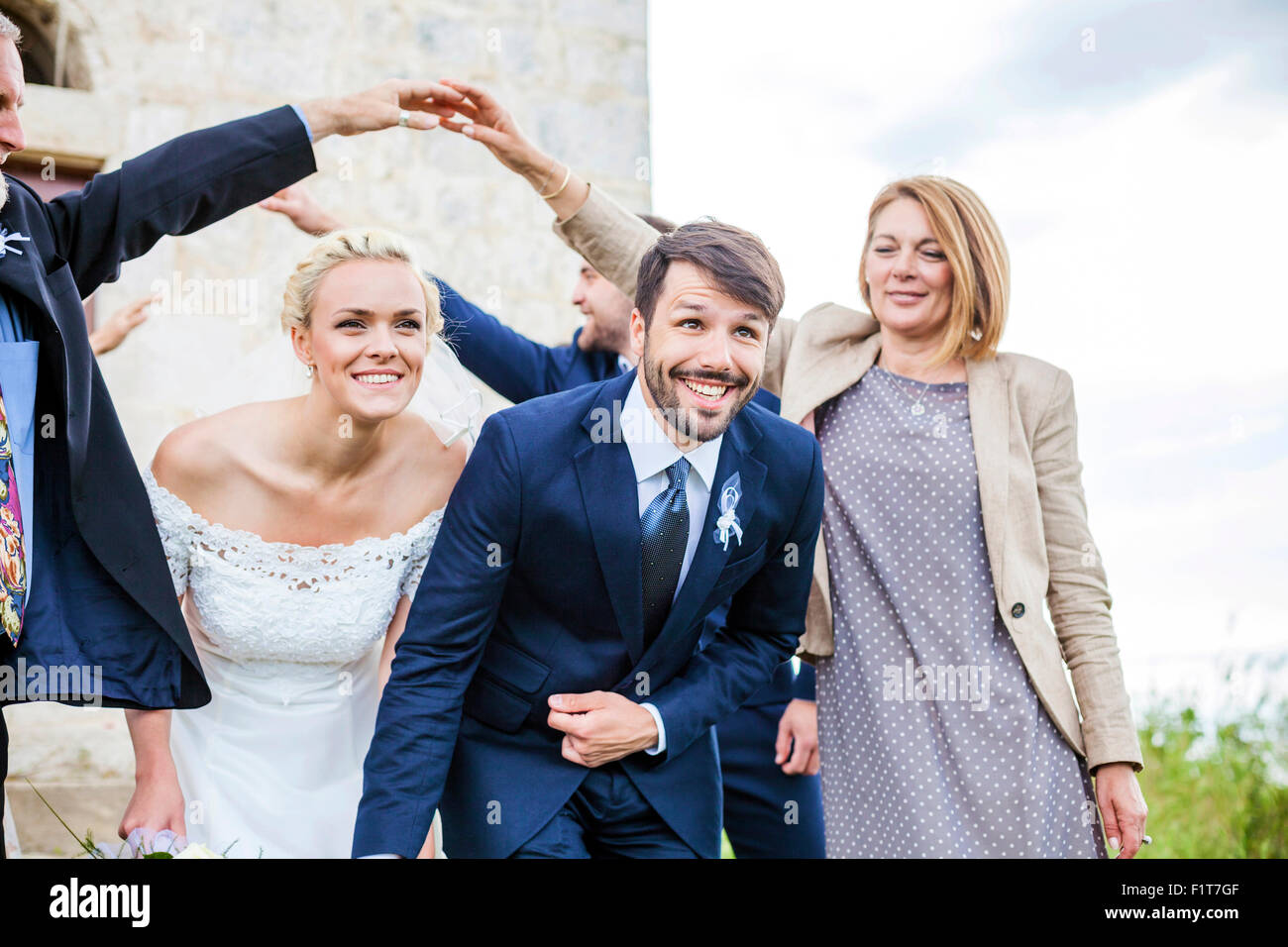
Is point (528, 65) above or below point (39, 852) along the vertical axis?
above

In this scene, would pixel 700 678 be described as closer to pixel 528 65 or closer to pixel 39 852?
pixel 39 852

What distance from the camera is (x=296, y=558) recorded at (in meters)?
2.99

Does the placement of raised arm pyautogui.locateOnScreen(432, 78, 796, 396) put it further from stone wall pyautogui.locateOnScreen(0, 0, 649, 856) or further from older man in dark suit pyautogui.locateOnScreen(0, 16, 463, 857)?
stone wall pyautogui.locateOnScreen(0, 0, 649, 856)

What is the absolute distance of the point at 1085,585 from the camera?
118 inches

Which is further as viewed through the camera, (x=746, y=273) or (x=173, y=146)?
(x=173, y=146)

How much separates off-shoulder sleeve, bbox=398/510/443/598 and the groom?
52 centimetres

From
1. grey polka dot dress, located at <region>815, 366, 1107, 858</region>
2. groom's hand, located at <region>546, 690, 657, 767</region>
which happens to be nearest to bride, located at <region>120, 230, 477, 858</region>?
groom's hand, located at <region>546, 690, 657, 767</region>

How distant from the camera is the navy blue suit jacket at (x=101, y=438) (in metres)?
2.47

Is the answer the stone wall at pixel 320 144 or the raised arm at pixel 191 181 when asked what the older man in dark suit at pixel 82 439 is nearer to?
the raised arm at pixel 191 181

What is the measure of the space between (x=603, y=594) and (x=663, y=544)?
0.52ft
